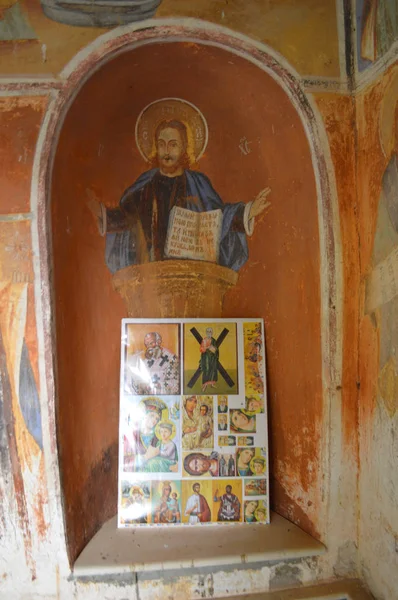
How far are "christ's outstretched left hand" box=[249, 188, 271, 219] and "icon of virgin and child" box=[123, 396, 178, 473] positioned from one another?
154cm

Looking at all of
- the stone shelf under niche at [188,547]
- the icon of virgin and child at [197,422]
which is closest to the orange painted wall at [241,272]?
the stone shelf under niche at [188,547]

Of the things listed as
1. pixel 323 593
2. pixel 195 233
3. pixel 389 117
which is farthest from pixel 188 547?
pixel 389 117

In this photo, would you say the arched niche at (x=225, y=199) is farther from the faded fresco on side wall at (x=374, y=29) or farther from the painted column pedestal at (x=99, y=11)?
the faded fresco on side wall at (x=374, y=29)

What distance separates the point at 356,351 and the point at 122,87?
2.36 metres

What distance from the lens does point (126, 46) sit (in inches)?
127

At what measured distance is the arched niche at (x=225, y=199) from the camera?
10.8 ft

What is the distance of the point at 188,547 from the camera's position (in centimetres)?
343

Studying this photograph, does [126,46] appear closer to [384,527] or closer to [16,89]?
[16,89]

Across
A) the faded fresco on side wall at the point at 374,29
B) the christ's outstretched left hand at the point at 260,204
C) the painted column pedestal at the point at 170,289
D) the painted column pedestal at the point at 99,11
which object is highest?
the painted column pedestal at the point at 99,11

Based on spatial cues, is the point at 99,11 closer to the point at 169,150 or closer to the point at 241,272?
the point at 169,150

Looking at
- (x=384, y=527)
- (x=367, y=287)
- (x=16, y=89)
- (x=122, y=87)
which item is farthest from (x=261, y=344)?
(x=16, y=89)

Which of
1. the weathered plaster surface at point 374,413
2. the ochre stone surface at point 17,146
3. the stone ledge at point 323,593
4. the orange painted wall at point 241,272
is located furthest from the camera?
the orange painted wall at point 241,272

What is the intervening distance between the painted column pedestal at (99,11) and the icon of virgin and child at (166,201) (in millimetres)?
777

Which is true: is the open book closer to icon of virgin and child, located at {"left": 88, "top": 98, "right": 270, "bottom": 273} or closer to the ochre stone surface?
icon of virgin and child, located at {"left": 88, "top": 98, "right": 270, "bottom": 273}
